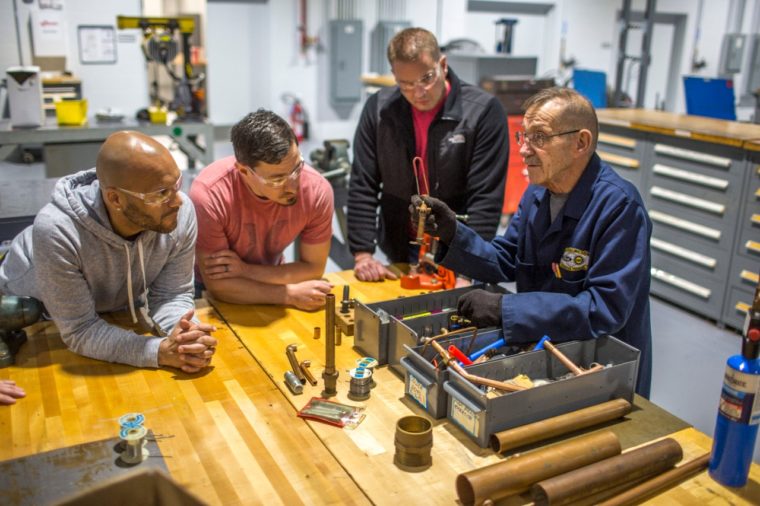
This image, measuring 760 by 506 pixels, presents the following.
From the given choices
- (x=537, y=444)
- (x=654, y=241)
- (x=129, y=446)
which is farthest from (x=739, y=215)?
(x=129, y=446)

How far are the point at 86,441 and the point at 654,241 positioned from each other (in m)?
3.68

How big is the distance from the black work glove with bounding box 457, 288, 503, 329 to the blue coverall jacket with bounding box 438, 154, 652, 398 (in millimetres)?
21

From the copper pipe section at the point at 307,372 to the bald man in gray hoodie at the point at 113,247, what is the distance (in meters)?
0.23

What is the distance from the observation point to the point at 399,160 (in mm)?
2498

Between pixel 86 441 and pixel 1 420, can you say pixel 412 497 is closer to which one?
pixel 86 441

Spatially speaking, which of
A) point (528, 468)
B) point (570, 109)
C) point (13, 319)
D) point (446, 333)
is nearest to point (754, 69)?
point (570, 109)

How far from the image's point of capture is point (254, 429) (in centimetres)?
142

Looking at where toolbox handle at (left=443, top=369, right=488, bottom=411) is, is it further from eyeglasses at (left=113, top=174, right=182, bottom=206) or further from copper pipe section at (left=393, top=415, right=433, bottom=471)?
eyeglasses at (left=113, top=174, right=182, bottom=206)

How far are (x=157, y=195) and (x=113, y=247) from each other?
0.21 metres

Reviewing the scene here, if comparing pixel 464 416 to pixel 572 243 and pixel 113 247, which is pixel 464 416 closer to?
pixel 572 243

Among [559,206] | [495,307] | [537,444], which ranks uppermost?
[559,206]

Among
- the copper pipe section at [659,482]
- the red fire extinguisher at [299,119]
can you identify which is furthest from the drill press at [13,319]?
the red fire extinguisher at [299,119]

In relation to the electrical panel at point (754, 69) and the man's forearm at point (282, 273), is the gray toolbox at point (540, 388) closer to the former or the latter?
the man's forearm at point (282, 273)

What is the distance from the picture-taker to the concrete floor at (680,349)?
2656 millimetres
